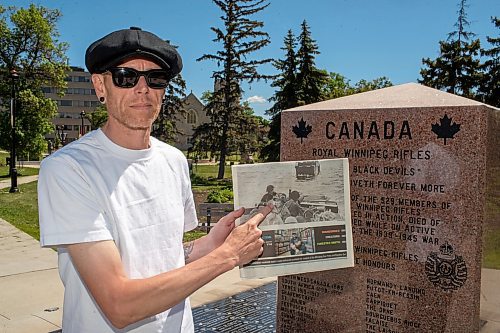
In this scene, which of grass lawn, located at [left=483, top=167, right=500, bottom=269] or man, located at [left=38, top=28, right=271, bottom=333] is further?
grass lawn, located at [left=483, top=167, right=500, bottom=269]

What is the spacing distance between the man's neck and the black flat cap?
0.26 metres

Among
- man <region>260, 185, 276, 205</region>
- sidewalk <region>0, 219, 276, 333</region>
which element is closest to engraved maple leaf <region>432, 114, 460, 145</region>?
man <region>260, 185, 276, 205</region>

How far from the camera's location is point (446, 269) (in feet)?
11.6

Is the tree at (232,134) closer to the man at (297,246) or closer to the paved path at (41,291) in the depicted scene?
the paved path at (41,291)

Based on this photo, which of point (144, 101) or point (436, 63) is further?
point (436, 63)

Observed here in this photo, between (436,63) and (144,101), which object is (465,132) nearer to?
(144,101)

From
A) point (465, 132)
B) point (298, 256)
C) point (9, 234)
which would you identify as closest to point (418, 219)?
point (465, 132)

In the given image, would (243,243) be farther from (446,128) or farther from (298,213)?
(446,128)

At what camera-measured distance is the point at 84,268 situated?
193cm

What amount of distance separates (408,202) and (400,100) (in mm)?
781

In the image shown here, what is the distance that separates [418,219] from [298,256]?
109cm

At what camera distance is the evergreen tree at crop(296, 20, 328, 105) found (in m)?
32.3

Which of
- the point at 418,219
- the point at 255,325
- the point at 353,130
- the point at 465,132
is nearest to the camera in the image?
the point at 465,132

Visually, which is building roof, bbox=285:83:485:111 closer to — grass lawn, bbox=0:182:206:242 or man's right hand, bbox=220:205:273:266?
man's right hand, bbox=220:205:273:266
